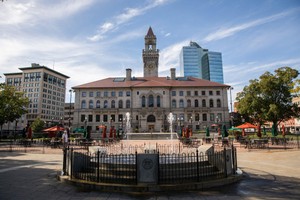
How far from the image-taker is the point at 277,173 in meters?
10.3

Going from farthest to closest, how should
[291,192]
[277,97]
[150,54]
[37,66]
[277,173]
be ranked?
[37,66]
[150,54]
[277,97]
[277,173]
[291,192]

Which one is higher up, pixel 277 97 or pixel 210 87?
pixel 210 87

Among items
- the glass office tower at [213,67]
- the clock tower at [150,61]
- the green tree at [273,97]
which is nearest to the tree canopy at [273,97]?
the green tree at [273,97]

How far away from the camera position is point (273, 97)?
40.9 metres

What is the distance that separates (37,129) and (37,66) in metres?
53.1

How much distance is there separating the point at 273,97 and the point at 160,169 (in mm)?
40777

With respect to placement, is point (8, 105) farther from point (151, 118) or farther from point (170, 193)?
point (170, 193)

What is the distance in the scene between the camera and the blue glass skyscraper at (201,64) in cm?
14350

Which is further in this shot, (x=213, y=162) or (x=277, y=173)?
(x=277, y=173)

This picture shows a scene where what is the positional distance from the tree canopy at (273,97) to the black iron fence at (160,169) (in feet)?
113

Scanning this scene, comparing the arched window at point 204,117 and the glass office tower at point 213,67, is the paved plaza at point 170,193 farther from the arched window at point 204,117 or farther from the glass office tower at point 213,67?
the glass office tower at point 213,67

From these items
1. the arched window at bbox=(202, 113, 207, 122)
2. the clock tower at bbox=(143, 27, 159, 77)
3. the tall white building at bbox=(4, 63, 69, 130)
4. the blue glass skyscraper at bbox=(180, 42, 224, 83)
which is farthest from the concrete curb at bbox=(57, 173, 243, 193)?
the blue glass skyscraper at bbox=(180, 42, 224, 83)

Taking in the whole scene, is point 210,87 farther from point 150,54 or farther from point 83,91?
point 83,91

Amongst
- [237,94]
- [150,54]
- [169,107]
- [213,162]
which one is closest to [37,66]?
[150,54]
